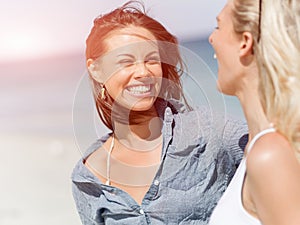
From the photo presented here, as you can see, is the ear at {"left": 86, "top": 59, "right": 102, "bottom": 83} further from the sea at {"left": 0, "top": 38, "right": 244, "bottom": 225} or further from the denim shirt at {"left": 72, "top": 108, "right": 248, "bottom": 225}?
→ the denim shirt at {"left": 72, "top": 108, "right": 248, "bottom": 225}

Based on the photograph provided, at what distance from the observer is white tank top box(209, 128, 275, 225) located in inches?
30.1

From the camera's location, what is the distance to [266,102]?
766 mm

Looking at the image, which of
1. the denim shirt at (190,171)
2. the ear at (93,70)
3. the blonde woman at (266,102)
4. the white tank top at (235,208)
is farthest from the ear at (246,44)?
the ear at (93,70)

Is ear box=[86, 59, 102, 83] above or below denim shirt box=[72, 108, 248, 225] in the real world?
above

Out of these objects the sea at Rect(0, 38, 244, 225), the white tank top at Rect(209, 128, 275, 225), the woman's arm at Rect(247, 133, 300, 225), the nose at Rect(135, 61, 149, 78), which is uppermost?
the woman's arm at Rect(247, 133, 300, 225)

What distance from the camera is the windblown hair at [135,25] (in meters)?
1.25

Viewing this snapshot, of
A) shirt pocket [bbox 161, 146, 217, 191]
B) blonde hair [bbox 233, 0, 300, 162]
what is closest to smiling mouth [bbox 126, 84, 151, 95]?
shirt pocket [bbox 161, 146, 217, 191]

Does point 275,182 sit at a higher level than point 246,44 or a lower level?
lower

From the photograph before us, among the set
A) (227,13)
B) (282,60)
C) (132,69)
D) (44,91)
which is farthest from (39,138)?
(282,60)

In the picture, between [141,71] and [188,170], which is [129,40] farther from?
[188,170]

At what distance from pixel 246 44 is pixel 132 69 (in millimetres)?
467

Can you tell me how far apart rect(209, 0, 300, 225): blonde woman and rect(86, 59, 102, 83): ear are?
0.48 m

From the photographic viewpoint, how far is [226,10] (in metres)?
0.86

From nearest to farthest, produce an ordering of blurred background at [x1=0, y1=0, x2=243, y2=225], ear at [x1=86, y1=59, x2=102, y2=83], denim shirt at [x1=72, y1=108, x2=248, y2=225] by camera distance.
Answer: denim shirt at [x1=72, y1=108, x2=248, y2=225], ear at [x1=86, y1=59, x2=102, y2=83], blurred background at [x1=0, y1=0, x2=243, y2=225]
